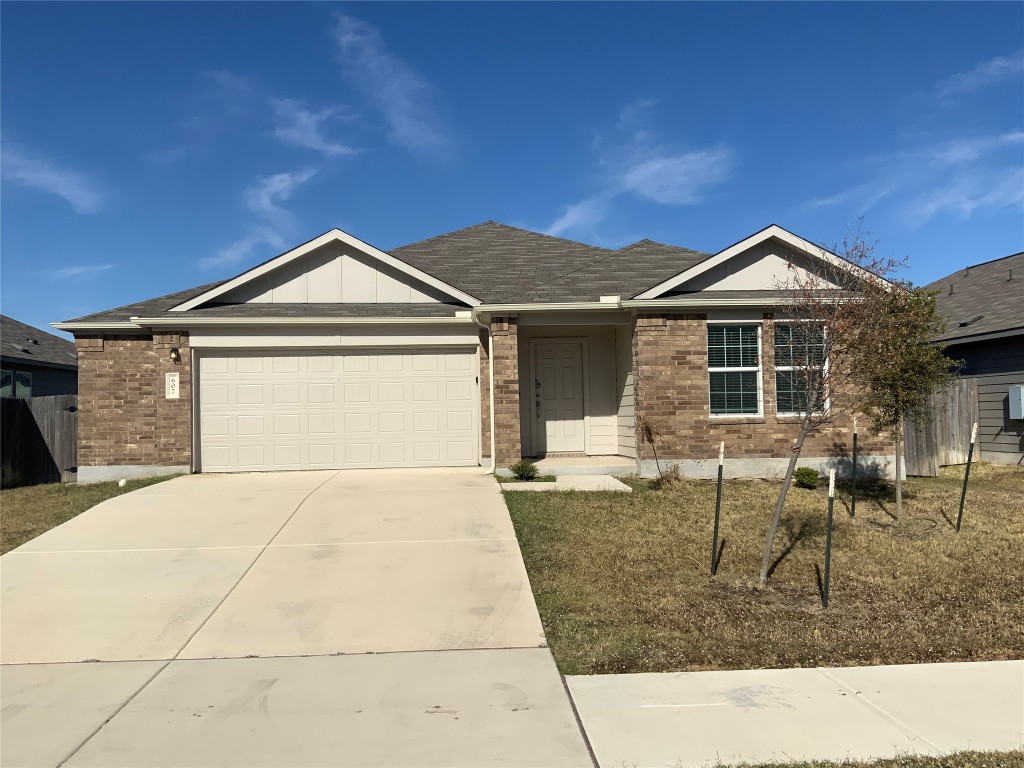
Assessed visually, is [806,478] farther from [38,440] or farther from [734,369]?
[38,440]

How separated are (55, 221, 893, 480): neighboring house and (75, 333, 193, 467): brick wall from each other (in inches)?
1.0

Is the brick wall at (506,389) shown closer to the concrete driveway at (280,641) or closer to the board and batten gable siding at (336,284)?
the board and batten gable siding at (336,284)

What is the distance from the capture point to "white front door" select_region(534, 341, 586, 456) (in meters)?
14.0

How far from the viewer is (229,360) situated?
12.7m

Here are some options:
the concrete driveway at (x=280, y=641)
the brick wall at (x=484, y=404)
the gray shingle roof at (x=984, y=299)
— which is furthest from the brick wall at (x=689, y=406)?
the gray shingle roof at (x=984, y=299)

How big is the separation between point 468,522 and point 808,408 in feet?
14.0

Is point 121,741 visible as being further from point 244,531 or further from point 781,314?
point 781,314

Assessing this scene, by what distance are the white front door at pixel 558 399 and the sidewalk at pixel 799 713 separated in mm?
9123

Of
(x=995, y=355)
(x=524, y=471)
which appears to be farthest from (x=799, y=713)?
(x=995, y=355)

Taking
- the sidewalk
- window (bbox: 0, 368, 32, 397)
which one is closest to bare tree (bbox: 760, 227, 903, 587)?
the sidewalk

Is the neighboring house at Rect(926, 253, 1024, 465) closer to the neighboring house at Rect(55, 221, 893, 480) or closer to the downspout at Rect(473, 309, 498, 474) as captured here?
the neighboring house at Rect(55, 221, 893, 480)

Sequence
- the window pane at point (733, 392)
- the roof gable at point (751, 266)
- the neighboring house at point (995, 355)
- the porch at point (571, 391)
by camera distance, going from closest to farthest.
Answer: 1. the roof gable at point (751, 266)
2. the window pane at point (733, 392)
3. the porch at point (571, 391)
4. the neighboring house at point (995, 355)

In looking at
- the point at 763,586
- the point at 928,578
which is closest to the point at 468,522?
the point at 763,586

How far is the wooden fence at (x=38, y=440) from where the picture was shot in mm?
13500
